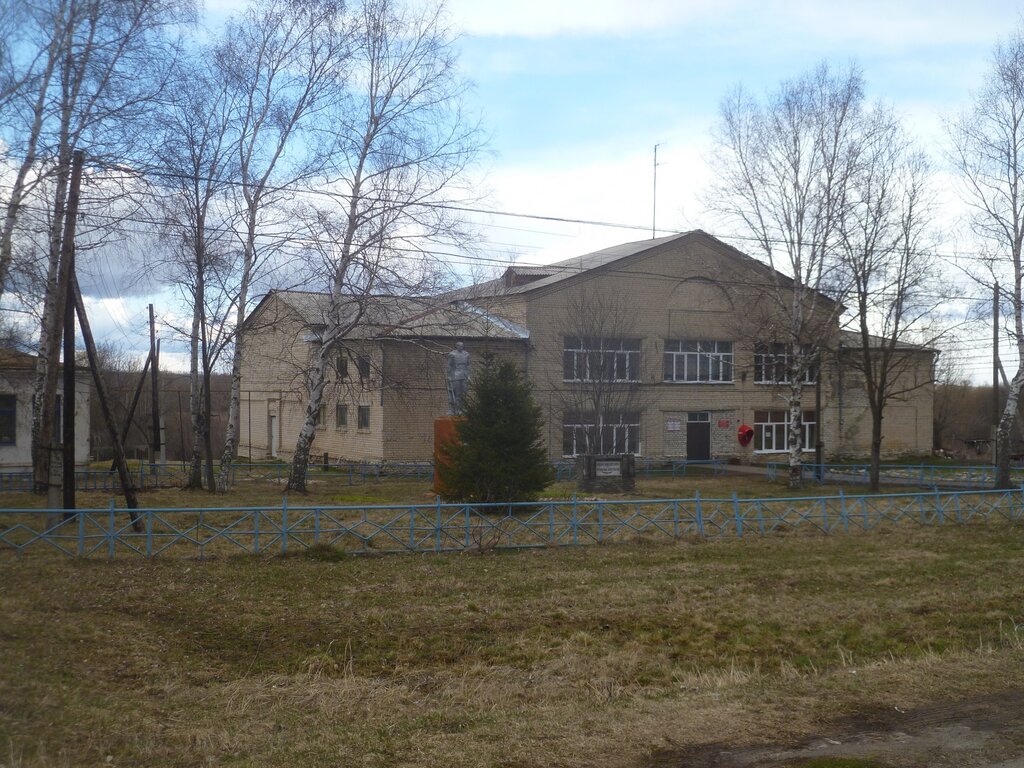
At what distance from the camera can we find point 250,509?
15156 millimetres

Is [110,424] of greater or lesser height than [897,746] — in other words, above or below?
above

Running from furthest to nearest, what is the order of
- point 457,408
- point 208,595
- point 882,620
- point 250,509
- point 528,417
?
point 457,408
point 528,417
point 250,509
point 208,595
point 882,620

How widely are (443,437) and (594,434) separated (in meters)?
12.4

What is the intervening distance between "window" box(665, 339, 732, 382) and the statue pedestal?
1829cm

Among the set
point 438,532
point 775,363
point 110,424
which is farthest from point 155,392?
point 775,363

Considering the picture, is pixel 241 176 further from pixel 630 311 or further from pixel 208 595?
pixel 630 311

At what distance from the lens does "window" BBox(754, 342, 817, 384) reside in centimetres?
3131

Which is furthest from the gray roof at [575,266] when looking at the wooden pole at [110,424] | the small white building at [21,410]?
the wooden pole at [110,424]

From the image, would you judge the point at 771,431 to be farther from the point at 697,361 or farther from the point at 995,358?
the point at 995,358

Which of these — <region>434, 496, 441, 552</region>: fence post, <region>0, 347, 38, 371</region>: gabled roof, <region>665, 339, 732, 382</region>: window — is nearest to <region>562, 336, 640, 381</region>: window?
<region>665, 339, 732, 382</region>: window

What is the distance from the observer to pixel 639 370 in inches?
1470

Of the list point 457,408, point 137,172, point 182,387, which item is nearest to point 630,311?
point 457,408

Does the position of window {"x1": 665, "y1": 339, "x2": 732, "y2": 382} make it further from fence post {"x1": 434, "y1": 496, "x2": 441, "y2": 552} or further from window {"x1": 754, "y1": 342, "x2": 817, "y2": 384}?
fence post {"x1": 434, "y1": 496, "x2": 441, "y2": 552}

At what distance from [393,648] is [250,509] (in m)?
6.26
